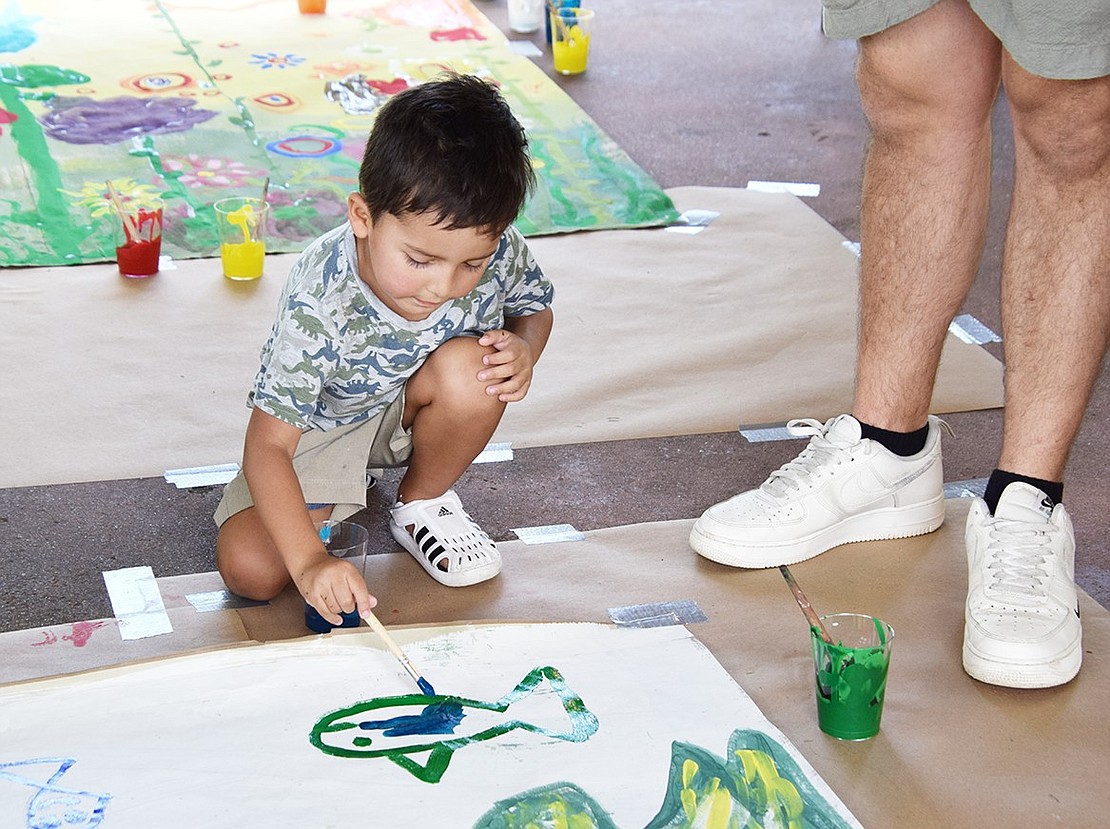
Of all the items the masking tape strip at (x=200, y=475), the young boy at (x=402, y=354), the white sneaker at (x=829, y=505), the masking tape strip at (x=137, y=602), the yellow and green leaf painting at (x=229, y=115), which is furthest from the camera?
the yellow and green leaf painting at (x=229, y=115)

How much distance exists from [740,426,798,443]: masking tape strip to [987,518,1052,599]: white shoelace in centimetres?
47

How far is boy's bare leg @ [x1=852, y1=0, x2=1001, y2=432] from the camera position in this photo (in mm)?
1482

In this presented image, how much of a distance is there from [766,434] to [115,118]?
5.84ft

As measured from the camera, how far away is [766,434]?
1916mm

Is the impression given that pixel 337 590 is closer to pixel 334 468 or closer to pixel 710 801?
pixel 334 468

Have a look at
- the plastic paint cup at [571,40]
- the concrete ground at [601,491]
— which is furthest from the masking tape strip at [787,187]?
the plastic paint cup at [571,40]

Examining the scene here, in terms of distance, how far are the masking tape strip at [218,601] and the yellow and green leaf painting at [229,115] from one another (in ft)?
3.49

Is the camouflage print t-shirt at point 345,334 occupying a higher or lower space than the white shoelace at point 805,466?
higher

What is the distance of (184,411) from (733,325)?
863 millimetres

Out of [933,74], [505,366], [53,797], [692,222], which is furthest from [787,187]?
[53,797]

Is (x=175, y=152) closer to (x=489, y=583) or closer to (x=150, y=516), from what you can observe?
(x=150, y=516)

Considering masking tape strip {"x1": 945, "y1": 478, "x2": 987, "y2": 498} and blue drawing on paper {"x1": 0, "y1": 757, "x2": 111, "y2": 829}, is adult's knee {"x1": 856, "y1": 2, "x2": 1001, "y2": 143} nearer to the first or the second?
masking tape strip {"x1": 945, "y1": 478, "x2": 987, "y2": 498}

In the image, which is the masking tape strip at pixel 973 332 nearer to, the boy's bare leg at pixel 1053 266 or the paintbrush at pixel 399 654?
the boy's bare leg at pixel 1053 266

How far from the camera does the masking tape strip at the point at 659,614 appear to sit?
1434 mm
